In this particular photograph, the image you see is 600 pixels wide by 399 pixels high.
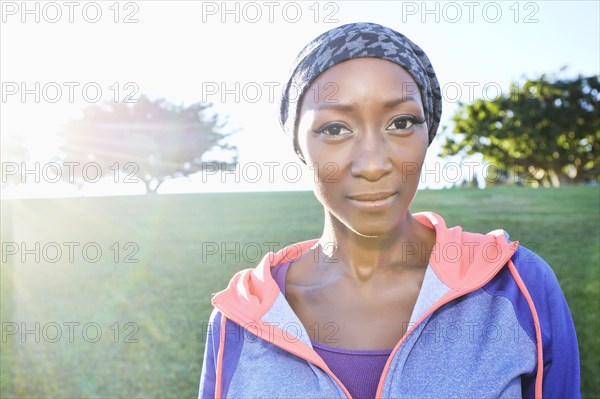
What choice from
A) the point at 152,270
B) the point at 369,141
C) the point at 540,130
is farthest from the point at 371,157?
the point at 540,130

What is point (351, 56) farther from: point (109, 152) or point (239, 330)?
point (109, 152)

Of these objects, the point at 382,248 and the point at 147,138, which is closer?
the point at 382,248

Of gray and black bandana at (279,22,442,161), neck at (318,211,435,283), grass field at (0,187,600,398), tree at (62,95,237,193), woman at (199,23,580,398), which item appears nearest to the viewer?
woman at (199,23,580,398)

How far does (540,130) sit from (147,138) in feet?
55.7

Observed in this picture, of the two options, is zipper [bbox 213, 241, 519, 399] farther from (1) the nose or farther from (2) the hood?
(1) the nose

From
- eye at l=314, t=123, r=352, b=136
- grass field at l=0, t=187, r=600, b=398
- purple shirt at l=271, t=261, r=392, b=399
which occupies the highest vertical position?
eye at l=314, t=123, r=352, b=136

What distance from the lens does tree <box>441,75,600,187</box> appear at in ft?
73.8

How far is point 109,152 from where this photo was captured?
1076 inches

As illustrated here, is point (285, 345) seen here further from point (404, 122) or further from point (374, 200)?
point (404, 122)

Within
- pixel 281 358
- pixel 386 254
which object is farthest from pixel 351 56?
pixel 281 358

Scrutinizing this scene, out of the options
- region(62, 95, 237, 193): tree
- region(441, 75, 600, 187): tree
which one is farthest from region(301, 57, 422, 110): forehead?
region(62, 95, 237, 193): tree

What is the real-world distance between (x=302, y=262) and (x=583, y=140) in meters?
23.7

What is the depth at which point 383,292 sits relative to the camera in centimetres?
234

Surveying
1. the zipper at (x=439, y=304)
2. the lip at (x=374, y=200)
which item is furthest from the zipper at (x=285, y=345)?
the lip at (x=374, y=200)
